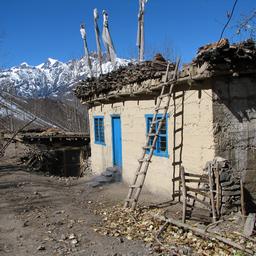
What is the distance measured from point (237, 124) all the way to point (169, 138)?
6.79 ft

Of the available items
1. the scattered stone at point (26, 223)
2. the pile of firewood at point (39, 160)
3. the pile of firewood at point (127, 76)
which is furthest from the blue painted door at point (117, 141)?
the scattered stone at point (26, 223)

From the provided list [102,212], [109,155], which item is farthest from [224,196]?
[109,155]

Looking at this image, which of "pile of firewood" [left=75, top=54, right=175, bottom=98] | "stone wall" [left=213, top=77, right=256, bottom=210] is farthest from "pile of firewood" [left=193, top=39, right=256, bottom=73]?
"pile of firewood" [left=75, top=54, right=175, bottom=98]

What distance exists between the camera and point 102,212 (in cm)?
912

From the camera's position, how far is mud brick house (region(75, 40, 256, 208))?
8414mm

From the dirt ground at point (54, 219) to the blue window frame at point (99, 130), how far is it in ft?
9.50

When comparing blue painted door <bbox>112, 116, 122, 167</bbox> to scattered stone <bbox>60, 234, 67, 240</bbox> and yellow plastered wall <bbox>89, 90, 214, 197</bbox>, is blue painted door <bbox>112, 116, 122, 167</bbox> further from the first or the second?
scattered stone <bbox>60, 234, 67, 240</bbox>

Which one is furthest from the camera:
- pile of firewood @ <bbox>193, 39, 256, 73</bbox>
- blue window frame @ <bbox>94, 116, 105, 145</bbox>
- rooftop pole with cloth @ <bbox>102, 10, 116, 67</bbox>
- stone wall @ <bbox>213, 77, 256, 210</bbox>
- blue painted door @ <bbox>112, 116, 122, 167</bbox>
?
blue window frame @ <bbox>94, 116, 105, 145</bbox>

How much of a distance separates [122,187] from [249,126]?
5457 millimetres

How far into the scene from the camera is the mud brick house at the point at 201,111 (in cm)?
841

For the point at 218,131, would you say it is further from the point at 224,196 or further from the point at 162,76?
the point at 162,76

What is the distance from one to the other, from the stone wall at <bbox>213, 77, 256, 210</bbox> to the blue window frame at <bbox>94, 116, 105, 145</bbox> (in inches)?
303

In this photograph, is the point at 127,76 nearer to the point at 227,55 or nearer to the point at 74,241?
the point at 227,55

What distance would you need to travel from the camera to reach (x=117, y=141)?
47.1ft
